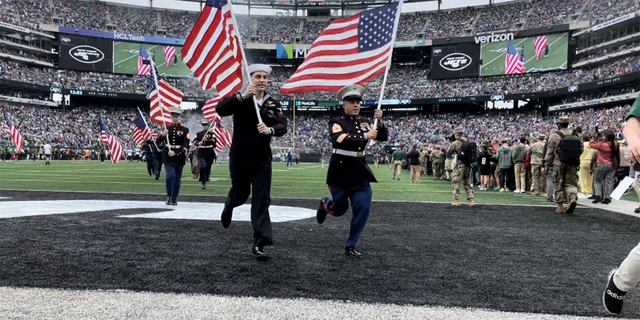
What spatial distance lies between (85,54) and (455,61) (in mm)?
49250

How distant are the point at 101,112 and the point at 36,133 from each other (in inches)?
478

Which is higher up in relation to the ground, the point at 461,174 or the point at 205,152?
the point at 205,152

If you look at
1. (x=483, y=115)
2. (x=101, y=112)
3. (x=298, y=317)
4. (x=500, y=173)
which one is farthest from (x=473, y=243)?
(x=101, y=112)

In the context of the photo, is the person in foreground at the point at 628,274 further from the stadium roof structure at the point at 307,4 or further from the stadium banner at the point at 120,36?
the stadium roof structure at the point at 307,4

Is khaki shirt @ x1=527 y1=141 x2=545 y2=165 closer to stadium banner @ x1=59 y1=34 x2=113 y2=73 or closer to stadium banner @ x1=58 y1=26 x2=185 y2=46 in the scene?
stadium banner @ x1=58 y1=26 x2=185 y2=46

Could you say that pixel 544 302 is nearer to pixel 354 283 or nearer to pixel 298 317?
pixel 354 283

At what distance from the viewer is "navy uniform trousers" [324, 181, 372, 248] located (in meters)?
4.90

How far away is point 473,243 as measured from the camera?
5.79 meters

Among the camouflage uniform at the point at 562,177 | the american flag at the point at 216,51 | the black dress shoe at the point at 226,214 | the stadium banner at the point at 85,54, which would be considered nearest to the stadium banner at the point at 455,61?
the stadium banner at the point at 85,54

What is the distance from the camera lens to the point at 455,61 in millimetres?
58188

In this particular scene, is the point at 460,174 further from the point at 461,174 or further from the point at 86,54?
the point at 86,54

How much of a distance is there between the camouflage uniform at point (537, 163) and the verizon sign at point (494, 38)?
46013mm

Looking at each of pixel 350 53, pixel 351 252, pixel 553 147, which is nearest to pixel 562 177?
pixel 553 147

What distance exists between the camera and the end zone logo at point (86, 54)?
195ft
